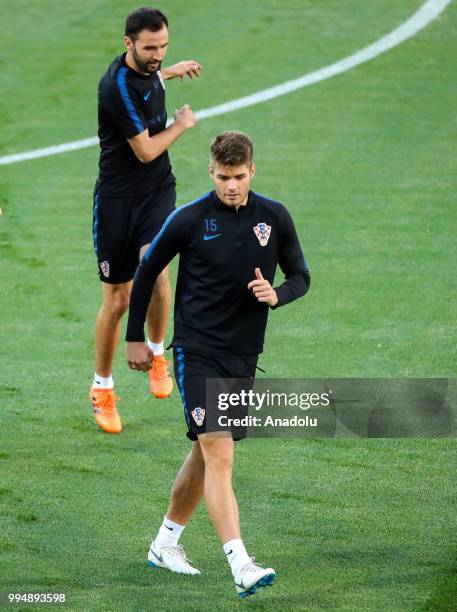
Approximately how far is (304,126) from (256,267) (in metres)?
9.37

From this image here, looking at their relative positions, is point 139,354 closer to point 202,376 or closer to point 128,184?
point 202,376

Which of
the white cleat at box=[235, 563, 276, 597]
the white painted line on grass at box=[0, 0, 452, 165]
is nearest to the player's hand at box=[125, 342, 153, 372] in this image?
the white cleat at box=[235, 563, 276, 597]

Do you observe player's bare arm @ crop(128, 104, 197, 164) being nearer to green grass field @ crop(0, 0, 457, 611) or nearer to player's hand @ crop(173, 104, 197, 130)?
player's hand @ crop(173, 104, 197, 130)

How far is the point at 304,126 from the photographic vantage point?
1561 centimetres

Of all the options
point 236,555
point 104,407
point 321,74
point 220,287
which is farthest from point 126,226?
point 321,74

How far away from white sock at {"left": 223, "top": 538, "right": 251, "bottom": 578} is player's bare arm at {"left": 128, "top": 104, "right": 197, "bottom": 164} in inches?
119

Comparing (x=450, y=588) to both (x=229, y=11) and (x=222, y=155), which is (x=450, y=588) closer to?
(x=222, y=155)

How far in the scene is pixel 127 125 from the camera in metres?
8.38

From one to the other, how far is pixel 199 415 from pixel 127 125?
2582 mm

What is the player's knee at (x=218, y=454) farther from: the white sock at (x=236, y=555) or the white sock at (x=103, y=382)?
the white sock at (x=103, y=382)

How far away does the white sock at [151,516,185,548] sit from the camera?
674 cm

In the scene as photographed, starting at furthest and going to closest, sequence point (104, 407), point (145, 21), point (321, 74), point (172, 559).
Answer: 1. point (321, 74)
2. point (104, 407)
3. point (145, 21)
4. point (172, 559)

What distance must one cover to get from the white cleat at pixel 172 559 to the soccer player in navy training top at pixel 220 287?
0.46 metres

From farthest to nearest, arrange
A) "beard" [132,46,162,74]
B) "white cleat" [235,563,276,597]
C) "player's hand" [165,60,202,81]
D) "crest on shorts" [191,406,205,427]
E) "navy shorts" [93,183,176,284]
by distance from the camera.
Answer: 1. "player's hand" [165,60,202,81]
2. "navy shorts" [93,183,176,284]
3. "beard" [132,46,162,74]
4. "crest on shorts" [191,406,205,427]
5. "white cleat" [235,563,276,597]
